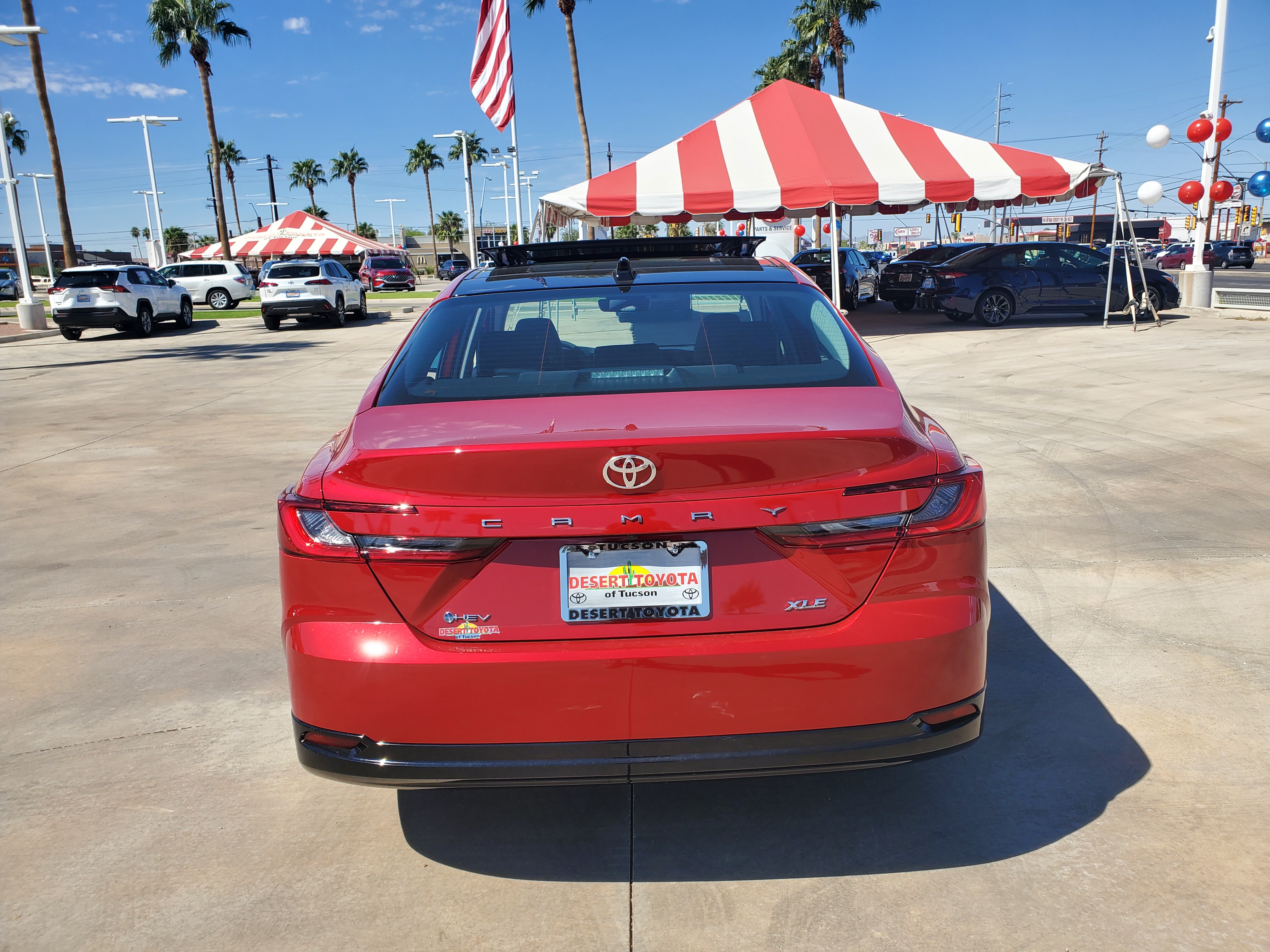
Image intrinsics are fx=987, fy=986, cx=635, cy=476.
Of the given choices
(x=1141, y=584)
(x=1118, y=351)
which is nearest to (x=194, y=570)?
(x=1141, y=584)

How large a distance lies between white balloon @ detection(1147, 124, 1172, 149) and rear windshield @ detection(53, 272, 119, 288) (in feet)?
76.2

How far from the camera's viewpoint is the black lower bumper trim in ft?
7.73

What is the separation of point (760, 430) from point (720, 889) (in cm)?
123

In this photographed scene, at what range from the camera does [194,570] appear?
5371 millimetres

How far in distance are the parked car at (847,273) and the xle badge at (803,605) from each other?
67.8 feet

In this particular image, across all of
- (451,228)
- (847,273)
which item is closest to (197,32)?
(847,273)

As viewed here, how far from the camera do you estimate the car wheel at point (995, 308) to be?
18.6 meters

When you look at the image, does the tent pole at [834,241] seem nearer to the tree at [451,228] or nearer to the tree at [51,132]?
the tree at [51,132]

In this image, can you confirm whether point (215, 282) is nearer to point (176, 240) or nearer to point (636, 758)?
point (636, 758)

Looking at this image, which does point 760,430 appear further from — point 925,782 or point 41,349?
point 41,349

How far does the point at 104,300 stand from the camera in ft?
76.5

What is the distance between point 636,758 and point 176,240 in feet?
427

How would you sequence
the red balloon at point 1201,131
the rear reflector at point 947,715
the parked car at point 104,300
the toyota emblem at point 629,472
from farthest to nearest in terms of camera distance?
the parked car at point 104,300 → the red balloon at point 1201,131 → the rear reflector at point 947,715 → the toyota emblem at point 629,472

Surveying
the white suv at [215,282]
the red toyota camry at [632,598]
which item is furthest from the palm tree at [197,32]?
the red toyota camry at [632,598]
